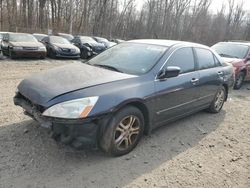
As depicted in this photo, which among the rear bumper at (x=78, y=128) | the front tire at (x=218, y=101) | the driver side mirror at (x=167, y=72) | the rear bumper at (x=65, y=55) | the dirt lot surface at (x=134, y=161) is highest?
the driver side mirror at (x=167, y=72)

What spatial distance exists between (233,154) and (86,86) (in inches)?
100

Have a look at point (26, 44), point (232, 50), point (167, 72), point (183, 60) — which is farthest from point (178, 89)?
point (26, 44)

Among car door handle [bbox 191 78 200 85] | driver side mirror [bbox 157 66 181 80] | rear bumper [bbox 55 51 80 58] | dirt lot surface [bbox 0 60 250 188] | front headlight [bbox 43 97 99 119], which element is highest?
driver side mirror [bbox 157 66 181 80]

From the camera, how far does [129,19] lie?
46.5m

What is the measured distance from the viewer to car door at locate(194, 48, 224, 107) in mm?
5043

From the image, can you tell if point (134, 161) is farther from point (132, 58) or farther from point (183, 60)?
point (183, 60)

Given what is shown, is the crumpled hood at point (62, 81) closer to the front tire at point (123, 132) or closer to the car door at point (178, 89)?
the front tire at point (123, 132)

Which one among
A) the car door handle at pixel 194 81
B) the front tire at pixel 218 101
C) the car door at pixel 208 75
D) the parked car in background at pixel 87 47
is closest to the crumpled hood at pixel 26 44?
the parked car in background at pixel 87 47

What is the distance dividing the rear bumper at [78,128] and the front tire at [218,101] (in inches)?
133

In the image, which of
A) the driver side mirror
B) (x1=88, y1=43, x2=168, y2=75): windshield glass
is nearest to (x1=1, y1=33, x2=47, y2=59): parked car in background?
(x1=88, y1=43, x2=168, y2=75): windshield glass

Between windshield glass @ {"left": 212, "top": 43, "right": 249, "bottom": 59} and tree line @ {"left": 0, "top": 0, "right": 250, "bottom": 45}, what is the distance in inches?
889

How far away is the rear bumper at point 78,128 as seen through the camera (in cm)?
307

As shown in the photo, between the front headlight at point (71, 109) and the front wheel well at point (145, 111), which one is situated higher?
the front headlight at point (71, 109)

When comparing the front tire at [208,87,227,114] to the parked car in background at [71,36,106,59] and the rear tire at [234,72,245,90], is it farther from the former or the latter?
the parked car in background at [71,36,106,59]
